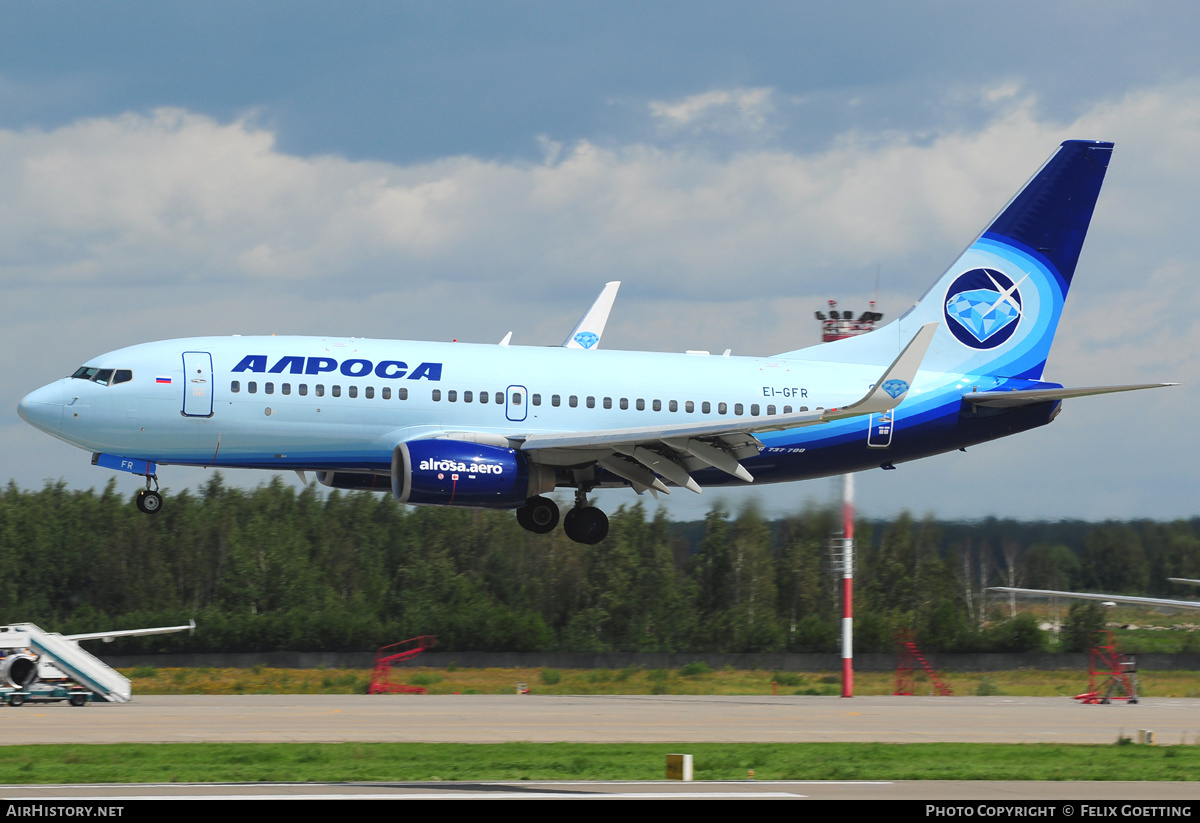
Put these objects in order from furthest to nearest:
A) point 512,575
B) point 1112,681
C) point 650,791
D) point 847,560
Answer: point 512,575, point 847,560, point 1112,681, point 650,791

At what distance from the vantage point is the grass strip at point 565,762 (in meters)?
21.8

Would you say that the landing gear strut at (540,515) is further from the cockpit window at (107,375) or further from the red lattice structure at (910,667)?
the red lattice structure at (910,667)

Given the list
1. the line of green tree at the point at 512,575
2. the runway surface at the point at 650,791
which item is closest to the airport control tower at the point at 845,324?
the line of green tree at the point at 512,575

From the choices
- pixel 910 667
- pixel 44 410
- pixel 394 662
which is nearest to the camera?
pixel 44 410

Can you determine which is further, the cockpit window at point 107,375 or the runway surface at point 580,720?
the cockpit window at point 107,375

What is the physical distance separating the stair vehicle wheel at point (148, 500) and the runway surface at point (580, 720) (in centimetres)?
499

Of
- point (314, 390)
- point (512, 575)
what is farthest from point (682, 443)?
point (512, 575)

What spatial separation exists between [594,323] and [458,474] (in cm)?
1144

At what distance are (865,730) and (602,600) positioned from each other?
117ft

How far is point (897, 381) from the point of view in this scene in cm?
3122

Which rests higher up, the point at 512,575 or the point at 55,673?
the point at 512,575

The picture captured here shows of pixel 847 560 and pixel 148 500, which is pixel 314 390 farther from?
pixel 847 560

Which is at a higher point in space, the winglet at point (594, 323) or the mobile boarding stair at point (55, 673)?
the winglet at point (594, 323)

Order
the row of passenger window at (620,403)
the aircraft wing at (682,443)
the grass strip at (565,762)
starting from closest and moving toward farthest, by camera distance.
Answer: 1. the grass strip at (565,762)
2. the aircraft wing at (682,443)
3. the row of passenger window at (620,403)
